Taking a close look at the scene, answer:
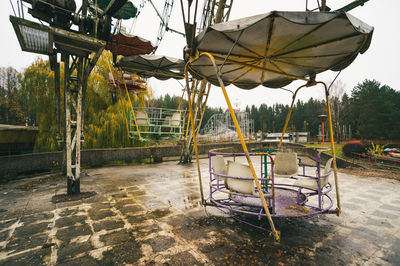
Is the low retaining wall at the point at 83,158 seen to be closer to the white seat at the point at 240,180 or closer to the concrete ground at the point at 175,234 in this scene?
the concrete ground at the point at 175,234

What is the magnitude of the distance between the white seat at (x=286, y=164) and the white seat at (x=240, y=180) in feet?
4.92

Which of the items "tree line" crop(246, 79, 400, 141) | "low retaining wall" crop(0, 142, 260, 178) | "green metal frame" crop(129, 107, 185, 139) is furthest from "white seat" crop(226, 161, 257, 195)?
"tree line" crop(246, 79, 400, 141)

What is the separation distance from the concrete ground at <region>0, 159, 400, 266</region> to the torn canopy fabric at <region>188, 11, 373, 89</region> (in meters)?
2.72

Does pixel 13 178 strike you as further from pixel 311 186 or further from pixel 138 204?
pixel 311 186

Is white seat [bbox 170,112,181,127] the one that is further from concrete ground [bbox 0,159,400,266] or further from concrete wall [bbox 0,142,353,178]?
concrete ground [bbox 0,159,400,266]

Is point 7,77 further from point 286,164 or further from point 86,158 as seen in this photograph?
point 286,164

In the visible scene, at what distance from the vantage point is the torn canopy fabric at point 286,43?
2.46 metres

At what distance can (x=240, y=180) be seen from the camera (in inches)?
123

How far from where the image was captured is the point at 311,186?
3426 millimetres

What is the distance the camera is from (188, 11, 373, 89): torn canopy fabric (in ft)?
8.07

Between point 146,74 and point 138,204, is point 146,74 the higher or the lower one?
the higher one

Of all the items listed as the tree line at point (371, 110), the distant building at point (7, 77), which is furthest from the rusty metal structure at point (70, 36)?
the distant building at point (7, 77)

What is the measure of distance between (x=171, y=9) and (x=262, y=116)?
2973 inches

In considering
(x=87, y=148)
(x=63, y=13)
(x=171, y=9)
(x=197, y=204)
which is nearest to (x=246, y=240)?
(x=197, y=204)
